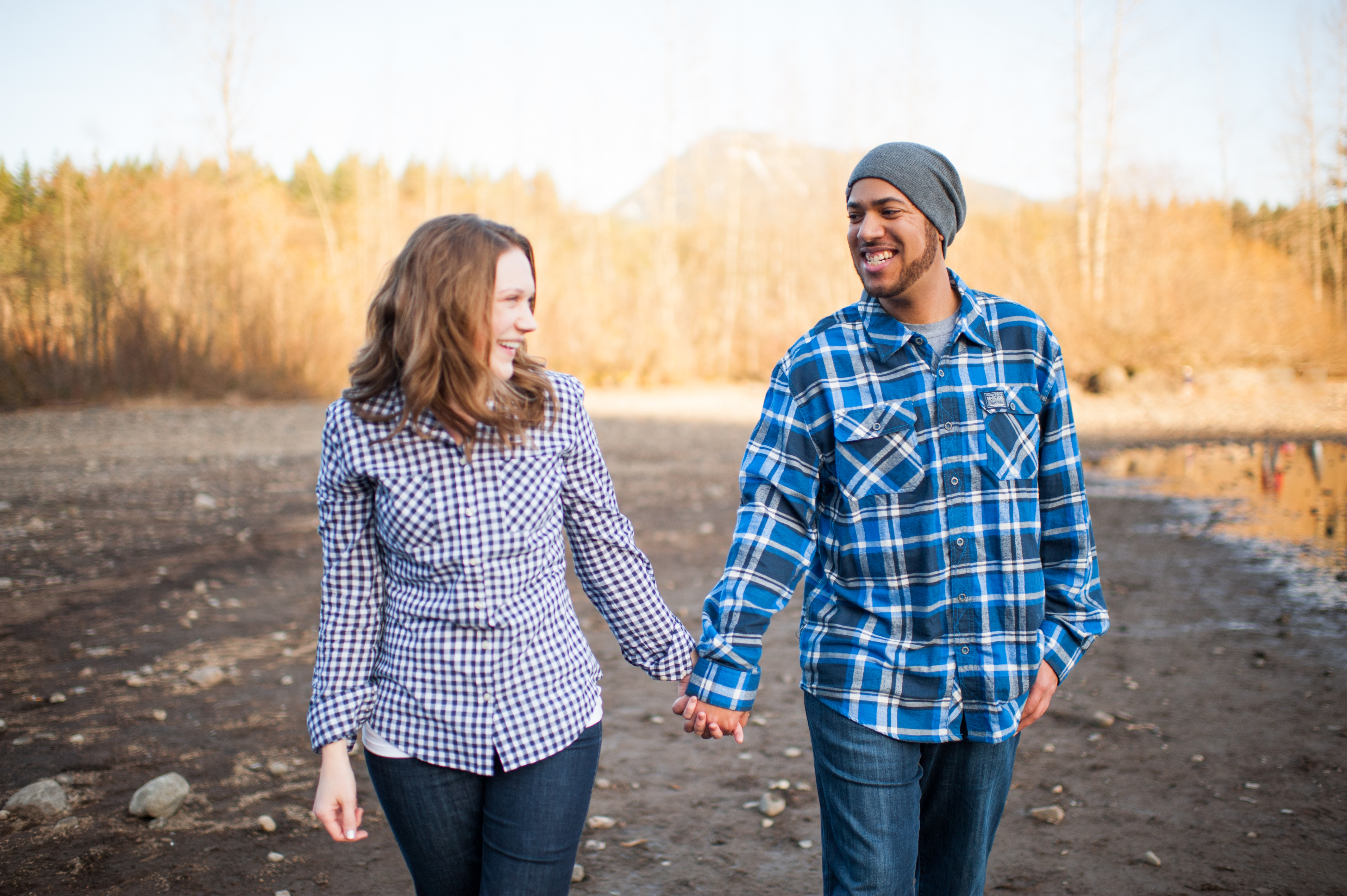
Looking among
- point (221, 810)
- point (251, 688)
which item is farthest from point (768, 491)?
point (251, 688)

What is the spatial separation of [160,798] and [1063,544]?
3.38m

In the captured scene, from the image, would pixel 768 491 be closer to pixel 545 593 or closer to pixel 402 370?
pixel 545 593

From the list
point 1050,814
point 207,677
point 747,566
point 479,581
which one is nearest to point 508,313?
point 479,581

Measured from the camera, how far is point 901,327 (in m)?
2.10

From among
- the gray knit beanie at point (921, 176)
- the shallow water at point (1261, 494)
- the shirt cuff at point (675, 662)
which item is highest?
the gray knit beanie at point (921, 176)

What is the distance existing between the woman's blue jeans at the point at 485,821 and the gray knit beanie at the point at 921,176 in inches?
54.3

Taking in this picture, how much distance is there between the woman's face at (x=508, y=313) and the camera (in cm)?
182

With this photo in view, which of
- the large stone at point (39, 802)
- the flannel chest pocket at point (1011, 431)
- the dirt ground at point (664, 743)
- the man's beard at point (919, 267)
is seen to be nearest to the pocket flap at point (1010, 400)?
the flannel chest pocket at point (1011, 431)

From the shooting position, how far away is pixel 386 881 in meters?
3.21

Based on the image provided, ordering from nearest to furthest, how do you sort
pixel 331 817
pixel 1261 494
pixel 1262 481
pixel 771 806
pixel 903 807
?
pixel 331 817 → pixel 903 807 → pixel 771 806 → pixel 1261 494 → pixel 1262 481

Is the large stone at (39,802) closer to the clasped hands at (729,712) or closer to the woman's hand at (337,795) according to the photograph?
the woman's hand at (337,795)

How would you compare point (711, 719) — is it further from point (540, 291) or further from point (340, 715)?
point (540, 291)

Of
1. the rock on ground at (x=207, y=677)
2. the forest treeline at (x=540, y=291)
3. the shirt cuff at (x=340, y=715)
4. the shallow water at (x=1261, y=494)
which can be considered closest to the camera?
the shirt cuff at (x=340, y=715)

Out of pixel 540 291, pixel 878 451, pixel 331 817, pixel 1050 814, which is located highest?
pixel 540 291
